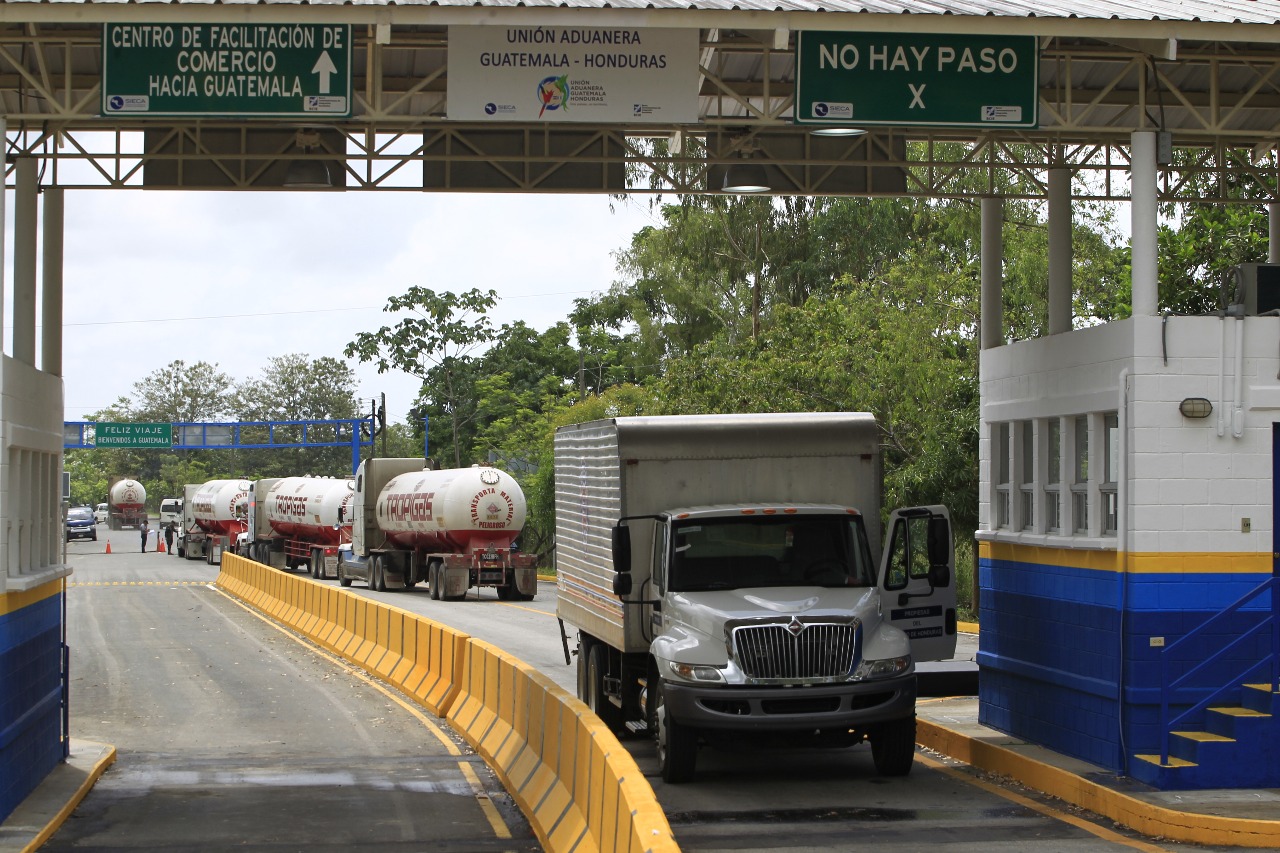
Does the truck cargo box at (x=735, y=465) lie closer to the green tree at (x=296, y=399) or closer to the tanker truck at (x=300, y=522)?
the tanker truck at (x=300, y=522)

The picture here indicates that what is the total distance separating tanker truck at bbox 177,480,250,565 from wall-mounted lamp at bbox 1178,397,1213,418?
54902 mm

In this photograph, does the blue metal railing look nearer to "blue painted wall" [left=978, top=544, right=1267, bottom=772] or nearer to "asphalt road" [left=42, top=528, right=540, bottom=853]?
"blue painted wall" [left=978, top=544, right=1267, bottom=772]

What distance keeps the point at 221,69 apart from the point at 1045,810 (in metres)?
9.05

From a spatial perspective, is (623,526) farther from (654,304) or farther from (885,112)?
(654,304)

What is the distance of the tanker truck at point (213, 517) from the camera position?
65.3 metres

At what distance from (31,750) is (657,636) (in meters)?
5.34

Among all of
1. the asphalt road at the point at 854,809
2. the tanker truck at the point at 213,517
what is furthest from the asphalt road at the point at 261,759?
the tanker truck at the point at 213,517

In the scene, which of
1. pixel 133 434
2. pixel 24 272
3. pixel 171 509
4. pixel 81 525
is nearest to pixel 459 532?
pixel 24 272

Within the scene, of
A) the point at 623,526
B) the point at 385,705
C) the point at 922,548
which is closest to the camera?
the point at 623,526

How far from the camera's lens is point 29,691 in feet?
42.8

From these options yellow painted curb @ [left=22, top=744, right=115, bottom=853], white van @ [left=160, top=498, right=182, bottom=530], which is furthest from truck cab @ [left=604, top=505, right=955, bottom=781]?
white van @ [left=160, top=498, right=182, bottom=530]

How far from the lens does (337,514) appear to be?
2016 inches

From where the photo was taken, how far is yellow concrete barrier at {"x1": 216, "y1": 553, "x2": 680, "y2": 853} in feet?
29.1

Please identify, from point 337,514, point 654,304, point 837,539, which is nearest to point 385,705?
point 837,539
